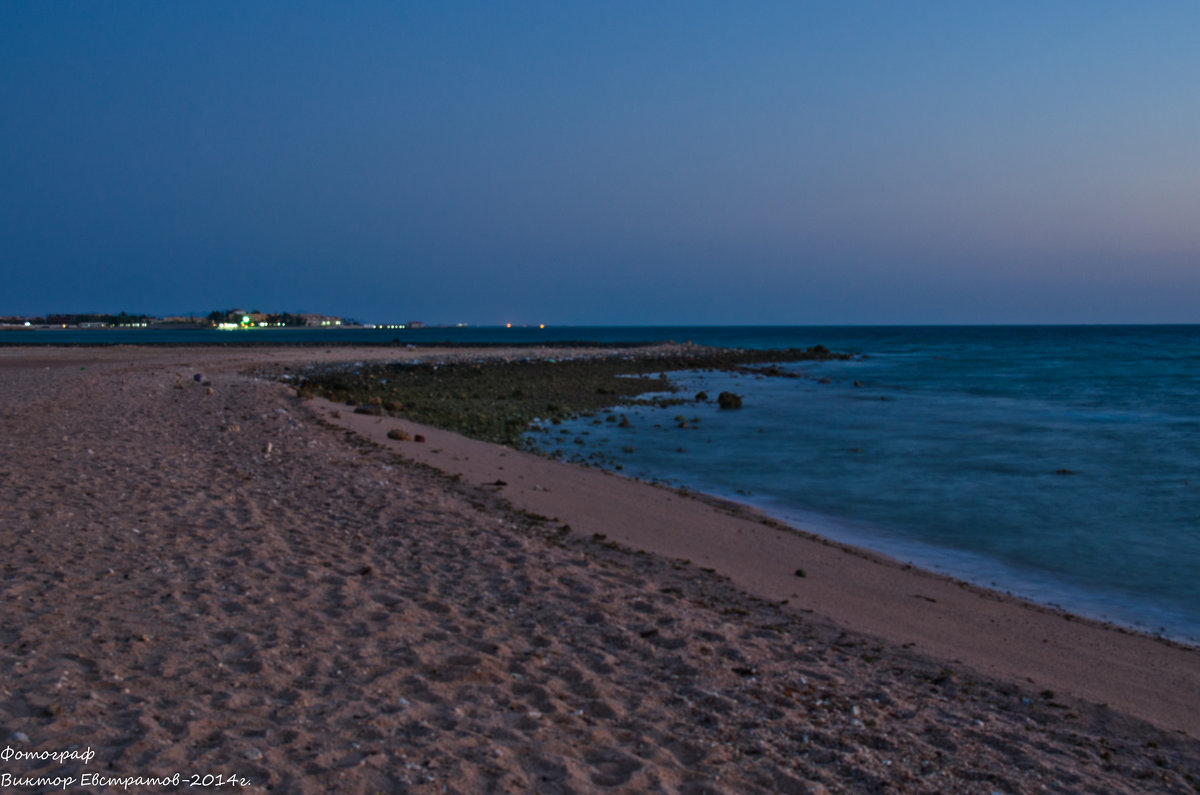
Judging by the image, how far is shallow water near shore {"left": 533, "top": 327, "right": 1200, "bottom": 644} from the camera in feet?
30.1

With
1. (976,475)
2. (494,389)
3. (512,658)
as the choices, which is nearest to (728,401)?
(494,389)

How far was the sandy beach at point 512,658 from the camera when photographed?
3625 mm

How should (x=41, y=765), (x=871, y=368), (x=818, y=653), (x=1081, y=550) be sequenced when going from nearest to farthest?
1. (x=41, y=765)
2. (x=818, y=653)
3. (x=1081, y=550)
4. (x=871, y=368)

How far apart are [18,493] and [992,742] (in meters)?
8.73

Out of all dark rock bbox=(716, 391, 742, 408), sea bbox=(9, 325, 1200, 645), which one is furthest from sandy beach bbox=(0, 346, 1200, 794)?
dark rock bbox=(716, 391, 742, 408)

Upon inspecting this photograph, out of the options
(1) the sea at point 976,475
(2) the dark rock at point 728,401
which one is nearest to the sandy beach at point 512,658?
(1) the sea at point 976,475

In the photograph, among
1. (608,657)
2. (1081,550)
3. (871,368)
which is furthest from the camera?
(871,368)

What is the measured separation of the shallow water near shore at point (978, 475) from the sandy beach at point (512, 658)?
165 centimetres

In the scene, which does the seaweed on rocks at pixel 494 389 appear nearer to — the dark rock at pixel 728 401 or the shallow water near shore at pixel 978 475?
the dark rock at pixel 728 401

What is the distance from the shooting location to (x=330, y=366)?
113ft

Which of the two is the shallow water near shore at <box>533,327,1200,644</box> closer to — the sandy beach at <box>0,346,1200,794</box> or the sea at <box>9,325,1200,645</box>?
the sea at <box>9,325,1200,645</box>

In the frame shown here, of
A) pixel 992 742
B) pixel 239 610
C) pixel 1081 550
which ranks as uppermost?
pixel 239 610

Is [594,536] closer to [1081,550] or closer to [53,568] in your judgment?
[53,568]

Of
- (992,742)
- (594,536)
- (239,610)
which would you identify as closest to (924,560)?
(594,536)
